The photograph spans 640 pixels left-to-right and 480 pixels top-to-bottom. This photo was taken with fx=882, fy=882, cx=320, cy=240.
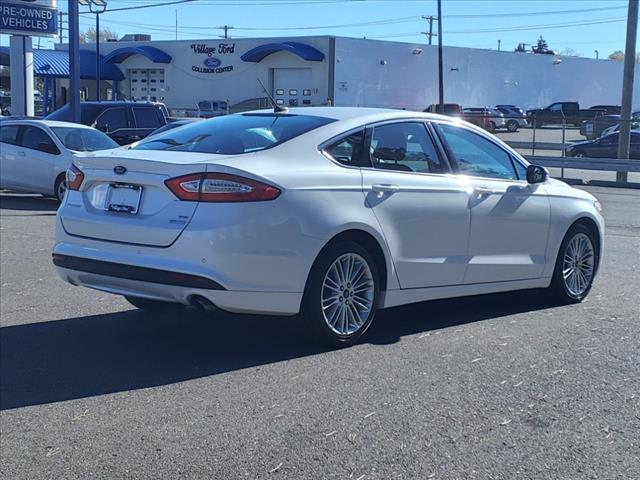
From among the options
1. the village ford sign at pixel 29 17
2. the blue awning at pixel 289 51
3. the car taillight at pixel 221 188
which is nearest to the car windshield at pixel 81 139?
the car taillight at pixel 221 188

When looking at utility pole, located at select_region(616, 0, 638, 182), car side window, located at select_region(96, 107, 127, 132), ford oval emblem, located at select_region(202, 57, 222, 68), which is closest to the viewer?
car side window, located at select_region(96, 107, 127, 132)

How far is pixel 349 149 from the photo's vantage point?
6.31 metres

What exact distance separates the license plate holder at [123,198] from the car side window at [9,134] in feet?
37.0

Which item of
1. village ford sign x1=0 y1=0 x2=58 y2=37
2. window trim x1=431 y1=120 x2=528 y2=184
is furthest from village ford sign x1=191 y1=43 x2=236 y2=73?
window trim x1=431 y1=120 x2=528 y2=184

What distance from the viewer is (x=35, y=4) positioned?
92.8 feet

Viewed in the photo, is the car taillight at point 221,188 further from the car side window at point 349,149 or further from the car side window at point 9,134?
the car side window at point 9,134

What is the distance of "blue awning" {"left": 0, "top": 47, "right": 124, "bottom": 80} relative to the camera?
49.6 metres

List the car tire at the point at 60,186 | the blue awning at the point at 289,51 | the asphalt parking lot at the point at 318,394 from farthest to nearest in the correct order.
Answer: the blue awning at the point at 289,51
the car tire at the point at 60,186
the asphalt parking lot at the point at 318,394

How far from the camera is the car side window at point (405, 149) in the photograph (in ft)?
21.4

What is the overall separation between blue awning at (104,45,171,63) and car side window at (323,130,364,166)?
5278cm

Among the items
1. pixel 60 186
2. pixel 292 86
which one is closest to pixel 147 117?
pixel 60 186

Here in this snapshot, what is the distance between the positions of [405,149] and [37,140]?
11.2 m

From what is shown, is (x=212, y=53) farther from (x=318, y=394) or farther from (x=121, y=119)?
(x=318, y=394)

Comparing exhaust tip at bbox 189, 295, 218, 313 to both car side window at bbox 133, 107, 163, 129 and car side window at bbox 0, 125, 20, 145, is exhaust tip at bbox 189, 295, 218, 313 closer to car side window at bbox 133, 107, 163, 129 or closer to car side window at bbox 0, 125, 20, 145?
car side window at bbox 0, 125, 20, 145
